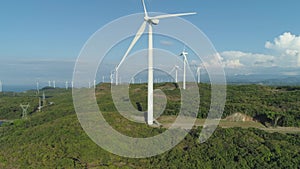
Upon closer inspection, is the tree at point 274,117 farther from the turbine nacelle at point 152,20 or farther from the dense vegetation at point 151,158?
the turbine nacelle at point 152,20

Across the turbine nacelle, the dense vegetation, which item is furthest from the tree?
the turbine nacelle

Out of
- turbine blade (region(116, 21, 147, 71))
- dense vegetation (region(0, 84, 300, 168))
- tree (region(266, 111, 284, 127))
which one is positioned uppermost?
turbine blade (region(116, 21, 147, 71))

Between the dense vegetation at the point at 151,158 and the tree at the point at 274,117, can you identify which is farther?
the tree at the point at 274,117

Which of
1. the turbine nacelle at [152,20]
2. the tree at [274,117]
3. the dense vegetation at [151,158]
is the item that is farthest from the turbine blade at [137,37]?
the tree at [274,117]

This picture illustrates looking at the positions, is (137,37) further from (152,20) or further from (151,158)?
(151,158)

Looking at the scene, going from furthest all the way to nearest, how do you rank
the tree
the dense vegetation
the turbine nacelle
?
the tree, the turbine nacelle, the dense vegetation

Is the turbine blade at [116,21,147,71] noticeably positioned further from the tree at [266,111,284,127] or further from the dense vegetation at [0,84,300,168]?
the tree at [266,111,284,127]

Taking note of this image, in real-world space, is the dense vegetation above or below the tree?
below

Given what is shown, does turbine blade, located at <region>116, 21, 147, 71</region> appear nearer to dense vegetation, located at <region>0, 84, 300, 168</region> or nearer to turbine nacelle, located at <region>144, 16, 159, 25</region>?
turbine nacelle, located at <region>144, 16, 159, 25</region>

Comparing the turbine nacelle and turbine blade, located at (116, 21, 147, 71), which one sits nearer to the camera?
turbine blade, located at (116, 21, 147, 71)

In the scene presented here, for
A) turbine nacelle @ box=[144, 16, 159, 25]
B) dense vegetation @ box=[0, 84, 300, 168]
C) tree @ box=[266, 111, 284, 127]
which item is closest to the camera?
dense vegetation @ box=[0, 84, 300, 168]

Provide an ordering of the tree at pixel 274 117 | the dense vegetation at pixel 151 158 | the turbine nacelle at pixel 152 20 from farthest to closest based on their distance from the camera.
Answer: the tree at pixel 274 117 → the turbine nacelle at pixel 152 20 → the dense vegetation at pixel 151 158

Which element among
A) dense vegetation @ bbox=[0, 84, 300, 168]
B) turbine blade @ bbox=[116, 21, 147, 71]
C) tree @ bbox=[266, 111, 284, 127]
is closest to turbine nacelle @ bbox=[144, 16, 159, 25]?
turbine blade @ bbox=[116, 21, 147, 71]

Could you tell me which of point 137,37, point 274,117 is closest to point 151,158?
point 137,37
